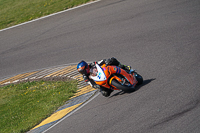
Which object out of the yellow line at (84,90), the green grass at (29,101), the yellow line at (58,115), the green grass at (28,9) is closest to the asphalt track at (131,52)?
the yellow line at (58,115)

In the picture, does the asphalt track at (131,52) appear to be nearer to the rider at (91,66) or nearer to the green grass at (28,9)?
the rider at (91,66)

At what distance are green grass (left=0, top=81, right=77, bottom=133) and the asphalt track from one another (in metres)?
1.32

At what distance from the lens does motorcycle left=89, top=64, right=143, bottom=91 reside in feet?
24.6

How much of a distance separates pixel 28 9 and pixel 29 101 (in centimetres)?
1105

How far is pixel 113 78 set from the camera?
25.0 feet

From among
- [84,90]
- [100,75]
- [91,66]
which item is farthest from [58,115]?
[100,75]

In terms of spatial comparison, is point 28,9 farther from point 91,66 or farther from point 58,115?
point 91,66

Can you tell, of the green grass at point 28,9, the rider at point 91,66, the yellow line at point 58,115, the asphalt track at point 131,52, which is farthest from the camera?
the green grass at point 28,9

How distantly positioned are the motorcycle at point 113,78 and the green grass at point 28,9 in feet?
32.7

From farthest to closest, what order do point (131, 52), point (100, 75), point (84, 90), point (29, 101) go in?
point (131, 52) → point (29, 101) → point (84, 90) → point (100, 75)

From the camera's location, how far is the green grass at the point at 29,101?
9.00 meters

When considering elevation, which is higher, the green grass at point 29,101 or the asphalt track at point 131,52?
the asphalt track at point 131,52

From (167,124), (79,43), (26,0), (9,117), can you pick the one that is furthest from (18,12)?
(167,124)

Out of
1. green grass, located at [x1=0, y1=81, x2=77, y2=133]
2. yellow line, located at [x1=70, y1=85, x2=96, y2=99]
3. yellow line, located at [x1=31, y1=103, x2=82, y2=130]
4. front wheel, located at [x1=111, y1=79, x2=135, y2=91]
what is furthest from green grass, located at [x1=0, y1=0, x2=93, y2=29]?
front wheel, located at [x1=111, y1=79, x2=135, y2=91]
